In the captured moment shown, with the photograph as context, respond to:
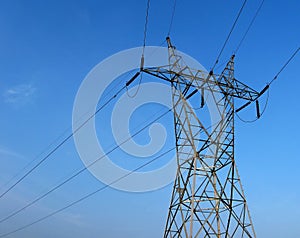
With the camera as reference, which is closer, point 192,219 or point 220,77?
point 192,219

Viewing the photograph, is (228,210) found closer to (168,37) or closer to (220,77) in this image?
(220,77)

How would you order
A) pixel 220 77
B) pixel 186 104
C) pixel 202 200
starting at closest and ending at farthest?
pixel 202 200, pixel 186 104, pixel 220 77

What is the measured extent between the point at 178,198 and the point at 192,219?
2375 millimetres

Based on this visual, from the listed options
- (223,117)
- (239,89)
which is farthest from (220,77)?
(223,117)

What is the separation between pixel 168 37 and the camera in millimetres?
24672

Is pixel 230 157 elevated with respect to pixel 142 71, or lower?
lower

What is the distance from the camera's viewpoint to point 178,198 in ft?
66.3

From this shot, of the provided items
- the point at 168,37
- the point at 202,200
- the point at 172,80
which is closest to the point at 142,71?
the point at 172,80

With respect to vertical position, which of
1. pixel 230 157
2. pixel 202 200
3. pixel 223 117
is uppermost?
pixel 223 117

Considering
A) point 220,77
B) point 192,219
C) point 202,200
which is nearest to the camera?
point 192,219

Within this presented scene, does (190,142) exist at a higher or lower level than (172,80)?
lower

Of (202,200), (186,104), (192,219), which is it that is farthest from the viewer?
(186,104)

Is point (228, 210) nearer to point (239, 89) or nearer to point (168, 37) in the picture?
point (239, 89)

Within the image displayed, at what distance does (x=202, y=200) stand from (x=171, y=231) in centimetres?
260
